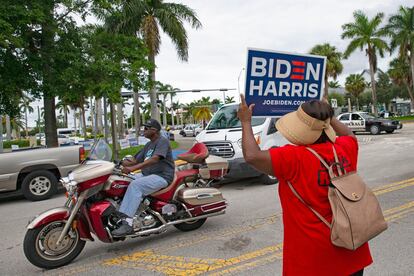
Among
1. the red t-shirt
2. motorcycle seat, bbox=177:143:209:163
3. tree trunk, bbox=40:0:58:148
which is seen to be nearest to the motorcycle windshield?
motorcycle seat, bbox=177:143:209:163

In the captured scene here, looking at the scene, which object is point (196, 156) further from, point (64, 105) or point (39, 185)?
point (64, 105)

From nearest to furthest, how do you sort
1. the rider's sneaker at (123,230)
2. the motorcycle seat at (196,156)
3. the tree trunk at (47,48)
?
the rider's sneaker at (123,230) < the motorcycle seat at (196,156) < the tree trunk at (47,48)

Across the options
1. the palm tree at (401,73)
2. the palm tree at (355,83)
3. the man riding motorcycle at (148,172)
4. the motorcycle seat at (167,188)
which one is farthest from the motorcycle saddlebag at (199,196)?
the palm tree at (355,83)

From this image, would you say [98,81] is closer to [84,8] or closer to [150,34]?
[84,8]

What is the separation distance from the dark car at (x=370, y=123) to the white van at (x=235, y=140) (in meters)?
18.5

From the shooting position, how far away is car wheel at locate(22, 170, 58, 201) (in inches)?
345

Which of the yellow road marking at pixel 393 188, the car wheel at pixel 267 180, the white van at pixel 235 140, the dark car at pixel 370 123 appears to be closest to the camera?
the yellow road marking at pixel 393 188

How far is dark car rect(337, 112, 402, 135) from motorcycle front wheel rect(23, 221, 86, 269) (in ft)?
79.1

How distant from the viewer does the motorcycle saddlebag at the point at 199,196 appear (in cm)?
523

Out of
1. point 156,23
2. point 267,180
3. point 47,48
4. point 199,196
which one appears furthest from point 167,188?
point 156,23

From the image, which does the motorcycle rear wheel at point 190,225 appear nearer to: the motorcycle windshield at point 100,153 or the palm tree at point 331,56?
the motorcycle windshield at point 100,153

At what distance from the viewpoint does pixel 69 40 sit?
13.7 metres

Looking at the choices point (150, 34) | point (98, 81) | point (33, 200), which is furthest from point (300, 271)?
point (150, 34)

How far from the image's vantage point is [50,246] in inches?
173
